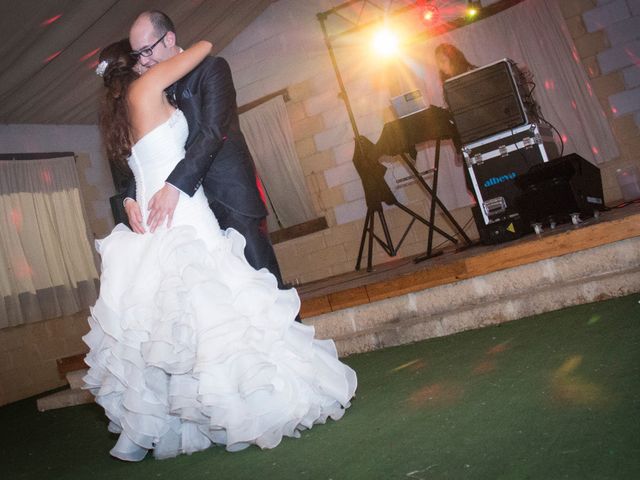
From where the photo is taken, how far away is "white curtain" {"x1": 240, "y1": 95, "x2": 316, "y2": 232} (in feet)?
27.8

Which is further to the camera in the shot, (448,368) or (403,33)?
(403,33)

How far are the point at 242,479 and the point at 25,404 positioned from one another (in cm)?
520

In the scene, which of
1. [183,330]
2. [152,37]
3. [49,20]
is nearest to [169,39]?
[152,37]

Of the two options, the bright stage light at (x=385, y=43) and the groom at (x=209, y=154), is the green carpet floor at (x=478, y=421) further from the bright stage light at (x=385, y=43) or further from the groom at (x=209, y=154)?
the bright stage light at (x=385, y=43)

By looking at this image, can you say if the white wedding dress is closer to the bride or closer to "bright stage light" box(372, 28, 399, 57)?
the bride

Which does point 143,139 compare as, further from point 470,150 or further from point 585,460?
point 470,150

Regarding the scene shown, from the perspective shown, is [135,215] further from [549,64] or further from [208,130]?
[549,64]

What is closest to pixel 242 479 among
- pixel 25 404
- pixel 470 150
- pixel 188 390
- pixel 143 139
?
pixel 188 390

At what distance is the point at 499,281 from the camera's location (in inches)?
Answer: 130

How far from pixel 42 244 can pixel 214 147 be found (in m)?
5.70

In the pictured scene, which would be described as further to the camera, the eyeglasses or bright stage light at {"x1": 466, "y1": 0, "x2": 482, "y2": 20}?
bright stage light at {"x1": 466, "y1": 0, "x2": 482, "y2": 20}

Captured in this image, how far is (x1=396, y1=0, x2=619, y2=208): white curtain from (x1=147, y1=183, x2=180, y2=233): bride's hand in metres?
5.23

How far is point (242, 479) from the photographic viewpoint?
1743mm

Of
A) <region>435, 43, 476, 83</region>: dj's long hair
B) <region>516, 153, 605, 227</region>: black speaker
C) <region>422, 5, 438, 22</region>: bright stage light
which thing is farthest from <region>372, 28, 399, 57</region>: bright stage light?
<region>516, 153, 605, 227</region>: black speaker
